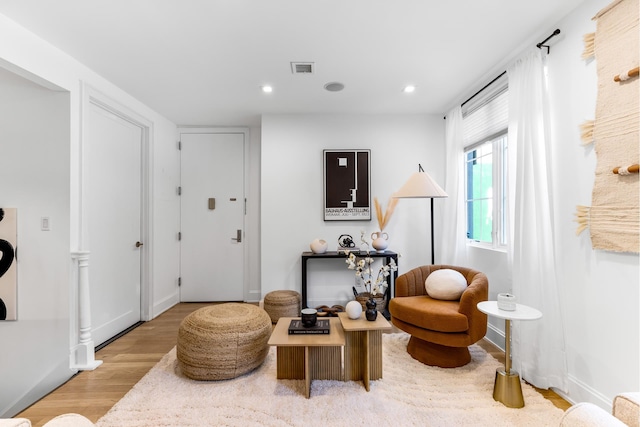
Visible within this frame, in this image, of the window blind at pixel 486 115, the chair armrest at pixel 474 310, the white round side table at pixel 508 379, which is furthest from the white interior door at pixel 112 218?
the window blind at pixel 486 115

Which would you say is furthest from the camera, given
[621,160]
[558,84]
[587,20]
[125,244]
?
[125,244]

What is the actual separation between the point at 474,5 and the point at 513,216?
150 centimetres

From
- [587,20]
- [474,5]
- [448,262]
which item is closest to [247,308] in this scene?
[448,262]

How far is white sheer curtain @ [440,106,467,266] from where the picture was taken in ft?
10.7

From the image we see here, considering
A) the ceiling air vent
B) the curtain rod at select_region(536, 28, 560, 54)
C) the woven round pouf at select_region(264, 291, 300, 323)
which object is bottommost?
the woven round pouf at select_region(264, 291, 300, 323)

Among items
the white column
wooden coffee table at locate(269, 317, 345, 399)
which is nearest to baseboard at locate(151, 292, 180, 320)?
the white column

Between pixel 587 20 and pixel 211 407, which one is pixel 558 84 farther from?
pixel 211 407

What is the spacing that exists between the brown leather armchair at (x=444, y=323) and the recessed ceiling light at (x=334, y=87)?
2069 millimetres

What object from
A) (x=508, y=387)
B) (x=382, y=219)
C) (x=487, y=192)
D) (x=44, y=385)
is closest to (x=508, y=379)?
(x=508, y=387)

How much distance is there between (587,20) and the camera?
184cm

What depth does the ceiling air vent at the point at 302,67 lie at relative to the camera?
8.41 ft

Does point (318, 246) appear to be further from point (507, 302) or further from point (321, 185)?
point (507, 302)

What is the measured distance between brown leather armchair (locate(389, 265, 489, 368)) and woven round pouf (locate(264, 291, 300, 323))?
4.01 ft

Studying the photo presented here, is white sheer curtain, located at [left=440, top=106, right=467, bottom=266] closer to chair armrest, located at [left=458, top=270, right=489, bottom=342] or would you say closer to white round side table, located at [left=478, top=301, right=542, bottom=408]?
chair armrest, located at [left=458, top=270, right=489, bottom=342]
